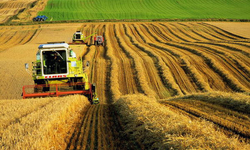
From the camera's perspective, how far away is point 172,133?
17.8 ft

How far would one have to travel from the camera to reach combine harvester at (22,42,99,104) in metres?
13.6

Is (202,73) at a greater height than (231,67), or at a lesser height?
lesser

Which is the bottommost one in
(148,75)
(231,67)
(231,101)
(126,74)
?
(231,101)

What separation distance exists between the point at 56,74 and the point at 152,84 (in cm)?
898

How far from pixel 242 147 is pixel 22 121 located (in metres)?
5.42

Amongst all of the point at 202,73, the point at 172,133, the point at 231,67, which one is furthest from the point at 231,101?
the point at 231,67

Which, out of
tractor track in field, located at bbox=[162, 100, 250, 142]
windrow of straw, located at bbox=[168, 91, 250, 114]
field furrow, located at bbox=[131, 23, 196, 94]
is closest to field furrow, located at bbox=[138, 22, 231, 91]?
field furrow, located at bbox=[131, 23, 196, 94]

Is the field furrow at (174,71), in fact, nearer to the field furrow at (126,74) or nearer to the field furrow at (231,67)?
the field furrow at (126,74)

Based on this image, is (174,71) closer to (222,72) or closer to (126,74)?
(222,72)

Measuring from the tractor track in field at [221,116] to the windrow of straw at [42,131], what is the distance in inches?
138

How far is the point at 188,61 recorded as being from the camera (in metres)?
25.5

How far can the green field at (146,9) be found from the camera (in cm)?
6769

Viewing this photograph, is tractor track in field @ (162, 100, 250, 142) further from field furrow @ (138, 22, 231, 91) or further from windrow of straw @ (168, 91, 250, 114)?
field furrow @ (138, 22, 231, 91)

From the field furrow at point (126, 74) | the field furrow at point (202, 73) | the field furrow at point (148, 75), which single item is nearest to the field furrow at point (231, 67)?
the field furrow at point (202, 73)
